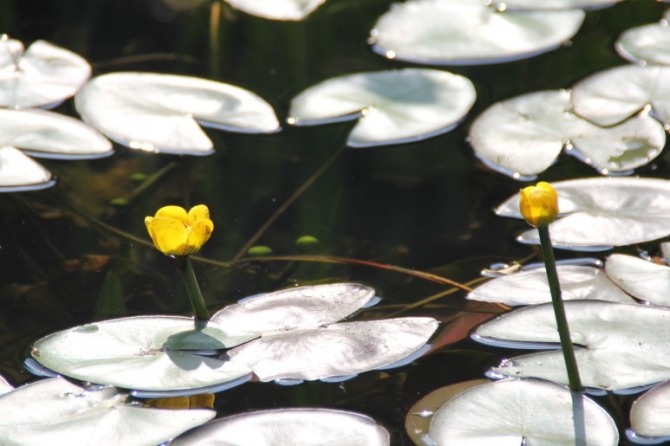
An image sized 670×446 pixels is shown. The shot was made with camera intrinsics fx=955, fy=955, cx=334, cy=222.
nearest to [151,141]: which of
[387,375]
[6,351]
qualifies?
[6,351]

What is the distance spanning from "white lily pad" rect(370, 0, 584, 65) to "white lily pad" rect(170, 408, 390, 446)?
3.62 ft

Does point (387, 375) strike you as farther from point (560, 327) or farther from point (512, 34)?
point (512, 34)

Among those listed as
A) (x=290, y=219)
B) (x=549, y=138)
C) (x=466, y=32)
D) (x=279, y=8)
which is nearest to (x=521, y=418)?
(x=290, y=219)

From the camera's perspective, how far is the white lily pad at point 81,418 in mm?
1048

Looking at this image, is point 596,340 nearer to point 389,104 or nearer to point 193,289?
point 193,289

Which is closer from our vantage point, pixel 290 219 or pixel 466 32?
pixel 290 219

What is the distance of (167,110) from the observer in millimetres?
1800

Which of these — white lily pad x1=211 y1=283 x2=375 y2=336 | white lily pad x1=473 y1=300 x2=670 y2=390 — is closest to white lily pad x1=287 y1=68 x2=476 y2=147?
white lily pad x1=211 y1=283 x2=375 y2=336

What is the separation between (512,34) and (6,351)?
1298 mm

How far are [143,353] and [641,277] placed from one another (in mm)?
Result: 683

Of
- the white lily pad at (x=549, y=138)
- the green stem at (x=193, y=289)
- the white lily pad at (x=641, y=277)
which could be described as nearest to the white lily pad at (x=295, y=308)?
the green stem at (x=193, y=289)

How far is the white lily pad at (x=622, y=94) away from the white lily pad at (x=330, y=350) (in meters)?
0.74

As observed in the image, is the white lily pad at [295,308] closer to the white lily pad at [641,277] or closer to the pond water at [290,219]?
the pond water at [290,219]

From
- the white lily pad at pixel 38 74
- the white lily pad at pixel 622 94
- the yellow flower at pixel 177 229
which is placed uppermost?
the yellow flower at pixel 177 229
